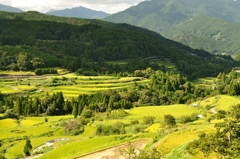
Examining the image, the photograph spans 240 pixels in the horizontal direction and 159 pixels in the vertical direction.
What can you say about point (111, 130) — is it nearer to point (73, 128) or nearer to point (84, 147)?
point (73, 128)

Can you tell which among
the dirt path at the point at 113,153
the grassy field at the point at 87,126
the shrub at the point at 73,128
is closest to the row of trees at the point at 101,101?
the grassy field at the point at 87,126

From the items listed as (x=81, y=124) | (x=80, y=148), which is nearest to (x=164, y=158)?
(x=80, y=148)

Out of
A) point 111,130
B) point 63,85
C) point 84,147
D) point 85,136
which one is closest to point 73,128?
point 85,136

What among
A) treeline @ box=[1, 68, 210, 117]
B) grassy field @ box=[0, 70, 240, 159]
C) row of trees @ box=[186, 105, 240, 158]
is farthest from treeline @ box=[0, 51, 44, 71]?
row of trees @ box=[186, 105, 240, 158]

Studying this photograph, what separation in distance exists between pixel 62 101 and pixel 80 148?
165 feet

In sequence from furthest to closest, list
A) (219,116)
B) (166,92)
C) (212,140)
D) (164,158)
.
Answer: (166,92)
(164,158)
(219,116)
(212,140)

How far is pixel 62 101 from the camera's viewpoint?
273 feet

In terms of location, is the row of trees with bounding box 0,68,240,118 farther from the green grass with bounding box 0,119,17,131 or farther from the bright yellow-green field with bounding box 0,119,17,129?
the bright yellow-green field with bounding box 0,119,17,129

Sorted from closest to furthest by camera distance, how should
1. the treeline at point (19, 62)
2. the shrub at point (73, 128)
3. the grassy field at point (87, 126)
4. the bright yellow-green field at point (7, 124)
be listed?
the grassy field at point (87, 126), the shrub at point (73, 128), the bright yellow-green field at point (7, 124), the treeline at point (19, 62)

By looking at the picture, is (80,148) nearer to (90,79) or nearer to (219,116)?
(219,116)

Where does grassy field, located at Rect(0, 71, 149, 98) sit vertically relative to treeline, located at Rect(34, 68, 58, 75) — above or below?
below

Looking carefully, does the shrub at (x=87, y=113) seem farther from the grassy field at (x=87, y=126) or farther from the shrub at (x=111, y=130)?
the shrub at (x=111, y=130)

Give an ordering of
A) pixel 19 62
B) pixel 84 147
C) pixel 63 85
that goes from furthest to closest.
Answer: pixel 19 62 → pixel 63 85 → pixel 84 147

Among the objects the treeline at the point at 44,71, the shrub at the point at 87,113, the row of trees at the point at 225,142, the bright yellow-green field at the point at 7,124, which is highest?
the treeline at the point at 44,71
